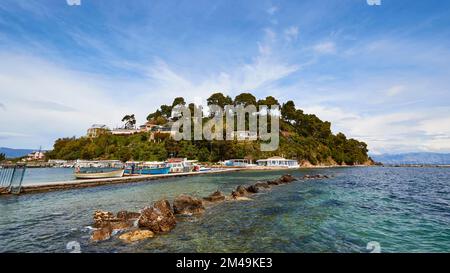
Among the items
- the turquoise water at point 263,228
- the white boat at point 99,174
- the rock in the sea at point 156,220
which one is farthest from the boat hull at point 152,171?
the rock in the sea at point 156,220

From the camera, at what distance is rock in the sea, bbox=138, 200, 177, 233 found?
13617 mm

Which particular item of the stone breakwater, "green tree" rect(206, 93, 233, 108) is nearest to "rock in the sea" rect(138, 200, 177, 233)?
the stone breakwater

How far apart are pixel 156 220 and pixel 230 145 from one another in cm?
8384

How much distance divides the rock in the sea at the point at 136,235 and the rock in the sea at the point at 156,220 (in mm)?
583

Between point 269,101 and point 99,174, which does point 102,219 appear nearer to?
point 99,174

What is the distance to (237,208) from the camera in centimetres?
1961

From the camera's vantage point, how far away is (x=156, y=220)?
13.8 meters

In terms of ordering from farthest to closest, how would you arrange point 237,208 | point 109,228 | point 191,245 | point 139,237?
1. point 237,208
2. point 109,228
3. point 139,237
4. point 191,245

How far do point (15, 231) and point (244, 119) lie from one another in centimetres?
10848
